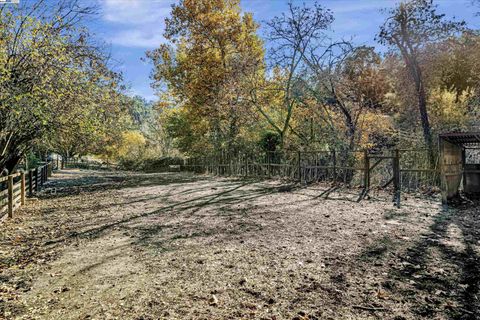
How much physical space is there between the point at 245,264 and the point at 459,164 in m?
7.74

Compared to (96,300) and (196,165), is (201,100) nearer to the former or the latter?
(196,165)

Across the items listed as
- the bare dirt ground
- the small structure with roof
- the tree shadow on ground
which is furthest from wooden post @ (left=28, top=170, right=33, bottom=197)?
the small structure with roof

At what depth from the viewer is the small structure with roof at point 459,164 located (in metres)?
7.82

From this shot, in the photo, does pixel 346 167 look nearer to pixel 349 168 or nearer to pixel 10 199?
pixel 349 168

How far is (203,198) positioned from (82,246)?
4.85m

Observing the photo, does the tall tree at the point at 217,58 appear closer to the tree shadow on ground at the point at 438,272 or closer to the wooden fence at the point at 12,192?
the wooden fence at the point at 12,192

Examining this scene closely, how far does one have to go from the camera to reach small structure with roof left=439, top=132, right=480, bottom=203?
7820mm

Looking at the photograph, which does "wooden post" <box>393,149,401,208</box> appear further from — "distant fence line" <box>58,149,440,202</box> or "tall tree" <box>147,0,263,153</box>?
"tall tree" <box>147,0,263,153</box>

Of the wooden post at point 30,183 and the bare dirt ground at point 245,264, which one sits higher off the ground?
the wooden post at point 30,183

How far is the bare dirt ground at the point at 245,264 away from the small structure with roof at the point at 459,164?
1197mm

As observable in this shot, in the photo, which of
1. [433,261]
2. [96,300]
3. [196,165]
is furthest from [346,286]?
[196,165]

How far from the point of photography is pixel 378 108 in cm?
1550

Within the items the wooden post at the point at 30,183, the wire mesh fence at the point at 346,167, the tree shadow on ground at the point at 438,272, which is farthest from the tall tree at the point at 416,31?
the wooden post at the point at 30,183

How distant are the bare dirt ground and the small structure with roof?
1.20 metres
